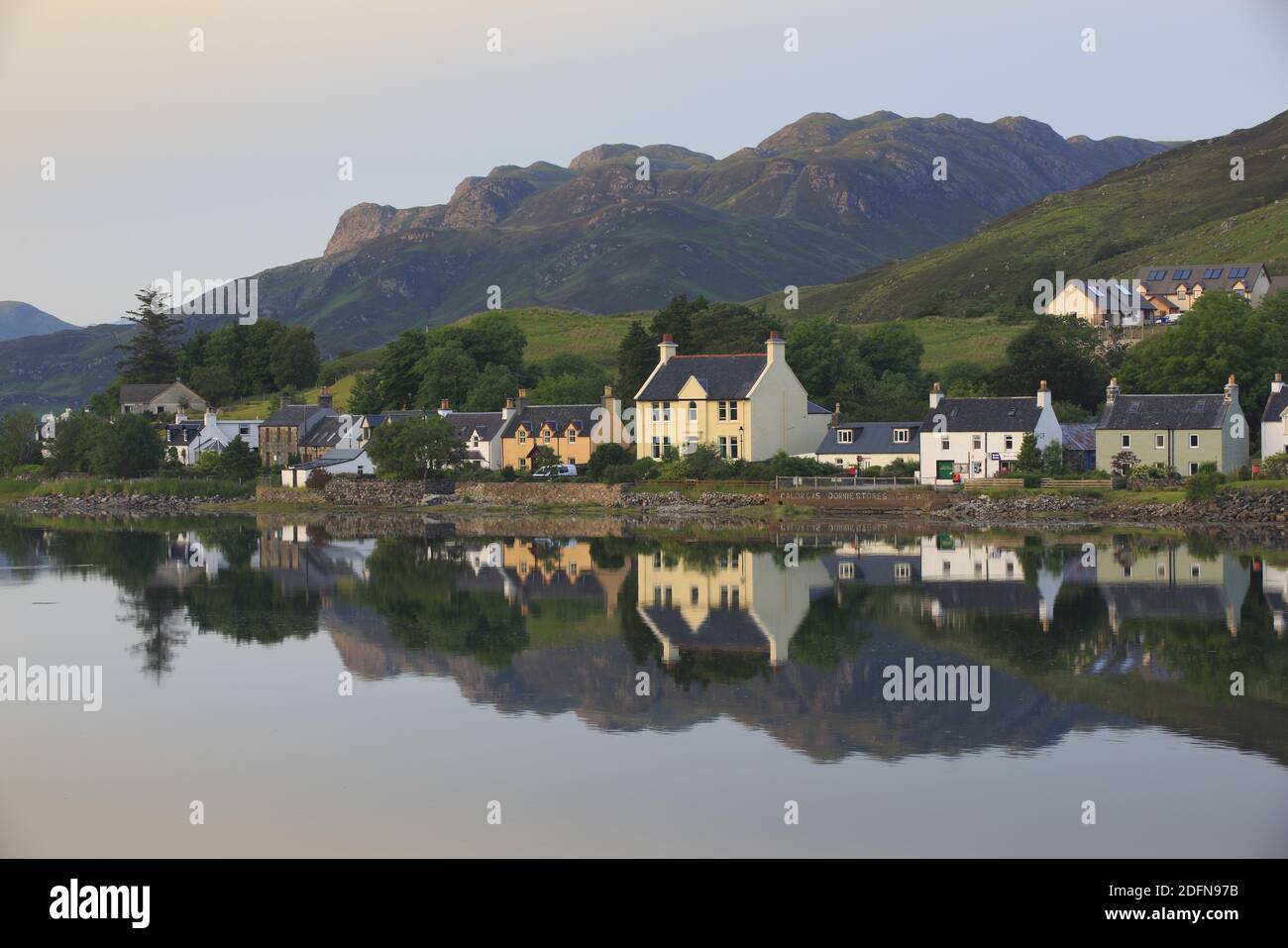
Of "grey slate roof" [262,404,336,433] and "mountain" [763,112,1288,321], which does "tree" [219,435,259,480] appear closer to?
"grey slate roof" [262,404,336,433]

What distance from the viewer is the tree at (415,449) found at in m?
79.8

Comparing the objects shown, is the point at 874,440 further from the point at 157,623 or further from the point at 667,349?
the point at 157,623

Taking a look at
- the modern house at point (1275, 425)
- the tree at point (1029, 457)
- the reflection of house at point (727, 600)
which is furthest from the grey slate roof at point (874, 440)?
the reflection of house at point (727, 600)

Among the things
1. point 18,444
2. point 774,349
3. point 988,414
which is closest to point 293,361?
point 18,444

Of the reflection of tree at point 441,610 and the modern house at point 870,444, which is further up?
the modern house at point 870,444

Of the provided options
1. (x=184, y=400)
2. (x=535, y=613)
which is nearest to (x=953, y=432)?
(x=535, y=613)

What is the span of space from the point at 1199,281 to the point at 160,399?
287 ft

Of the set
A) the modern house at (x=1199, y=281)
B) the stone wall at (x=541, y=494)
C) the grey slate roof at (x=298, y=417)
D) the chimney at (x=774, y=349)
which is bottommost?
the stone wall at (x=541, y=494)

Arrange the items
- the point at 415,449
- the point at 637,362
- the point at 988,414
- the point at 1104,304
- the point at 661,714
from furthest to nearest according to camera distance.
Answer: the point at 1104,304
the point at 637,362
the point at 415,449
the point at 988,414
the point at 661,714

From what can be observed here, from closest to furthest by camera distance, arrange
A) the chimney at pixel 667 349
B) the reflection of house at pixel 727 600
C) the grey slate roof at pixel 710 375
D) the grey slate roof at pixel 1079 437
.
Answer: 1. the reflection of house at pixel 727 600
2. the grey slate roof at pixel 1079 437
3. the grey slate roof at pixel 710 375
4. the chimney at pixel 667 349

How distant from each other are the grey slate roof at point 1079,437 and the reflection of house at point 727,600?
2709 cm

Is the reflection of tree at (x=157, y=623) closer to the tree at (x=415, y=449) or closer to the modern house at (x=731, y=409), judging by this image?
the modern house at (x=731, y=409)

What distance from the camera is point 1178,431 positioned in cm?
6384
